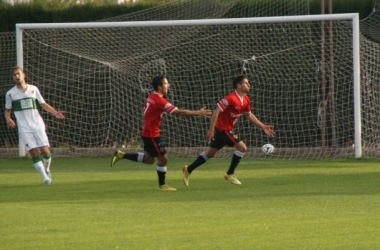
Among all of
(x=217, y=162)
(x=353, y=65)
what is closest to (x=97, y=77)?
(x=217, y=162)

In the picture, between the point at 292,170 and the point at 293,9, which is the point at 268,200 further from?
the point at 293,9

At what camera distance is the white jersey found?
14.8 meters

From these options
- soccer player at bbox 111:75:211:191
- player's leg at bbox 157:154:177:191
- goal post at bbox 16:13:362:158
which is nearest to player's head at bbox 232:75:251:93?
soccer player at bbox 111:75:211:191

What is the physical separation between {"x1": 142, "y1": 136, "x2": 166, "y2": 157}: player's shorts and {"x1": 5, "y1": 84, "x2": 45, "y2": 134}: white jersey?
6.31ft

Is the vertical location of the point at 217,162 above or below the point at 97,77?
below

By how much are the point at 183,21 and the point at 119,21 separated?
2.71 meters

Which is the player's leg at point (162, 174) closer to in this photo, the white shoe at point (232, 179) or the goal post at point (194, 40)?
the white shoe at point (232, 179)

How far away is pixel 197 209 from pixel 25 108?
15.2 ft

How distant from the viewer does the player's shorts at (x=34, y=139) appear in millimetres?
14766

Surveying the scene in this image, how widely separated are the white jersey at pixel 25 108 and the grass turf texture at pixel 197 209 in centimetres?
99

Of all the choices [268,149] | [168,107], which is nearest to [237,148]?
[168,107]

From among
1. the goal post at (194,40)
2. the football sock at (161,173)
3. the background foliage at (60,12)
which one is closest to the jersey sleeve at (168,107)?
the football sock at (161,173)

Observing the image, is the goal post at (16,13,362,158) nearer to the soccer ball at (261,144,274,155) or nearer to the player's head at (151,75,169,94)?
the soccer ball at (261,144,274,155)

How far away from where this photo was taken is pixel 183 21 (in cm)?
2000
